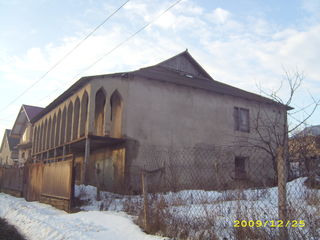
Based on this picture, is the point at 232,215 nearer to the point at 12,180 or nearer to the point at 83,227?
the point at 83,227

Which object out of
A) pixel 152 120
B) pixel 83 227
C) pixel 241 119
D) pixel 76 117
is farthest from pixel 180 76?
pixel 83 227

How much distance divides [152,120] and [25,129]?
2532 cm

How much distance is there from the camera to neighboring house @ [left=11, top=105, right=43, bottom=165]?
109ft

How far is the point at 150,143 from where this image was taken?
16328 millimetres

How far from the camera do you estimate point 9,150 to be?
149 ft

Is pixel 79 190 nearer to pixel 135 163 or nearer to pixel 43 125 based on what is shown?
Result: pixel 135 163

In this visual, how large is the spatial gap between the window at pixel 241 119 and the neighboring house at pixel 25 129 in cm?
2074

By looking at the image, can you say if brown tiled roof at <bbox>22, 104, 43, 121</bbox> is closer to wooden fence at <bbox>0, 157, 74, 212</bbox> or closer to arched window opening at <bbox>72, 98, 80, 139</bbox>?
wooden fence at <bbox>0, 157, 74, 212</bbox>

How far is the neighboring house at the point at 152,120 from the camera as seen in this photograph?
15.6 meters

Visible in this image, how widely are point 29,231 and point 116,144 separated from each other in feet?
31.0

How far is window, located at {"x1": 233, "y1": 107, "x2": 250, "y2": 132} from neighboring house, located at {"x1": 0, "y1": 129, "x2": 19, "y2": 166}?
31.5 metres

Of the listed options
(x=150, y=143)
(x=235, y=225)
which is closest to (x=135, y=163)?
(x=150, y=143)
